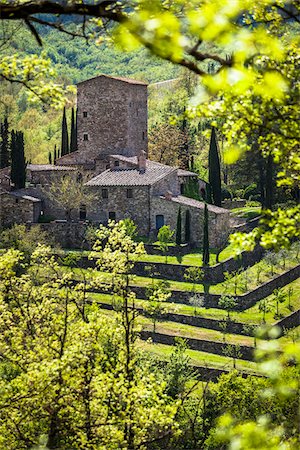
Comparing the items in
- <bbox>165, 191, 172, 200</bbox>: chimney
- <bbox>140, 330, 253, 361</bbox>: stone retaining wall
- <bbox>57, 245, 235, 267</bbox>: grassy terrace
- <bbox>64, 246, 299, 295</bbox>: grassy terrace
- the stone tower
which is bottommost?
<bbox>140, 330, 253, 361</bbox>: stone retaining wall

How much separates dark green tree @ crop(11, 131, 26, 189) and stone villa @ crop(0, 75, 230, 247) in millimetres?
631

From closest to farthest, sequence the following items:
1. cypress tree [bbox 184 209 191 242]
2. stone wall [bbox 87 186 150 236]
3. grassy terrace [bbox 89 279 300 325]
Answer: grassy terrace [bbox 89 279 300 325]
cypress tree [bbox 184 209 191 242]
stone wall [bbox 87 186 150 236]

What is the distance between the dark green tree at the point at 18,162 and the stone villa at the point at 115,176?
0.63 m

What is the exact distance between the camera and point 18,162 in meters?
50.9

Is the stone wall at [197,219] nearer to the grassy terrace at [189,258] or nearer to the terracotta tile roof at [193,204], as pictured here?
Answer: the terracotta tile roof at [193,204]

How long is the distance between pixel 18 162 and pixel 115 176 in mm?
6514

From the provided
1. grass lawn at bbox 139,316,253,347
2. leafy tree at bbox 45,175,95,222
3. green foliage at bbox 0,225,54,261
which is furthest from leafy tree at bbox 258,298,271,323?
leafy tree at bbox 45,175,95,222

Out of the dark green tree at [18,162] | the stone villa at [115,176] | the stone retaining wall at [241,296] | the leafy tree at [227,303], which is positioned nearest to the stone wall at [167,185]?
the stone villa at [115,176]

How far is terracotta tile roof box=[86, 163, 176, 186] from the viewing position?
4884cm

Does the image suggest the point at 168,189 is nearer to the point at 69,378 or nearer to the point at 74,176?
the point at 74,176

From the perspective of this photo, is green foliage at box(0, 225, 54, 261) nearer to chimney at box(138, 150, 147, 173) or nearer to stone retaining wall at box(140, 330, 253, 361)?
chimney at box(138, 150, 147, 173)

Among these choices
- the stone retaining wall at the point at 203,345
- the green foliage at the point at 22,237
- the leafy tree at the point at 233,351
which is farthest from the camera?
the green foliage at the point at 22,237

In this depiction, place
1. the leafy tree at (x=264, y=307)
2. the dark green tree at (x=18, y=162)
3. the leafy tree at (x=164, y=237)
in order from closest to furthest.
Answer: the leafy tree at (x=264, y=307) → the leafy tree at (x=164, y=237) → the dark green tree at (x=18, y=162)

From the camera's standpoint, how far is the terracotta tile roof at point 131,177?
4884cm
